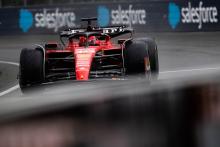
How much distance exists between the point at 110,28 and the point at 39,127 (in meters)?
9.27

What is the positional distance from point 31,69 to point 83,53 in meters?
1.00

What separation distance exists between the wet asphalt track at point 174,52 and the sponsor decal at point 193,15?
21.3 inches

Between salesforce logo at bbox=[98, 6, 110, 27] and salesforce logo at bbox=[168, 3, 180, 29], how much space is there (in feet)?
9.49

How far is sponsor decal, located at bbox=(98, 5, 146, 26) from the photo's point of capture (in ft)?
84.0

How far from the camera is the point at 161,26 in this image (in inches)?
982

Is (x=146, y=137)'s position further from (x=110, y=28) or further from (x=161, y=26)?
(x=161, y=26)

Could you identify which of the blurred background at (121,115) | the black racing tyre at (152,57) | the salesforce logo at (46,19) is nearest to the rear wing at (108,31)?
the black racing tyre at (152,57)

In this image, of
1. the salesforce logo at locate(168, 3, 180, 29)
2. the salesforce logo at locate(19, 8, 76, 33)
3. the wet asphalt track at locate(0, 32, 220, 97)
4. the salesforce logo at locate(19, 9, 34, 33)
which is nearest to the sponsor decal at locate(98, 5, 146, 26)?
the wet asphalt track at locate(0, 32, 220, 97)

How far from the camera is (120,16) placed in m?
26.0

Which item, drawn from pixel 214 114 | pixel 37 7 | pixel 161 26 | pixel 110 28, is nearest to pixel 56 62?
pixel 110 28

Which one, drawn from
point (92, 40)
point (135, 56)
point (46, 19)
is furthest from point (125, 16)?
point (135, 56)

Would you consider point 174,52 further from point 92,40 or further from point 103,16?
point 92,40

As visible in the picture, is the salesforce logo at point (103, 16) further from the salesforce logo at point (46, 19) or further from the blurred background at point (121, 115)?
the blurred background at point (121, 115)

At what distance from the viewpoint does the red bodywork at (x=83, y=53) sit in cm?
970
